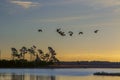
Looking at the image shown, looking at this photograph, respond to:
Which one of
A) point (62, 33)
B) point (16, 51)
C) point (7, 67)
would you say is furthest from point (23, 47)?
point (62, 33)

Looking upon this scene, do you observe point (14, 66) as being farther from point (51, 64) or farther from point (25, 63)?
point (51, 64)

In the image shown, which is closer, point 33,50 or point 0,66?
point 0,66

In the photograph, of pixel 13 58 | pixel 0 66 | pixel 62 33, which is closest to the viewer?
pixel 62 33

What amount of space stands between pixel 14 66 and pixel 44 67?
1696 cm

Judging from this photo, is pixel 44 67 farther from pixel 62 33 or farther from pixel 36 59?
pixel 62 33

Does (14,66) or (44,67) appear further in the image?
(44,67)

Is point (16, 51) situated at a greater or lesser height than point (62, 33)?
greater

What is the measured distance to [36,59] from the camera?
18912 cm

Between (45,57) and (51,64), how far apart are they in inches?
135

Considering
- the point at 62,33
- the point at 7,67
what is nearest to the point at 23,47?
the point at 7,67

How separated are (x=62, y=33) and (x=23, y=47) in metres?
140

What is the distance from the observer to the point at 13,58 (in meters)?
184

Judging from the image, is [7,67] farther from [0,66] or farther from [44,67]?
[44,67]

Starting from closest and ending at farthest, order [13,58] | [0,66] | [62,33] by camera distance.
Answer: [62,33] < [0,66] < [13,58]
